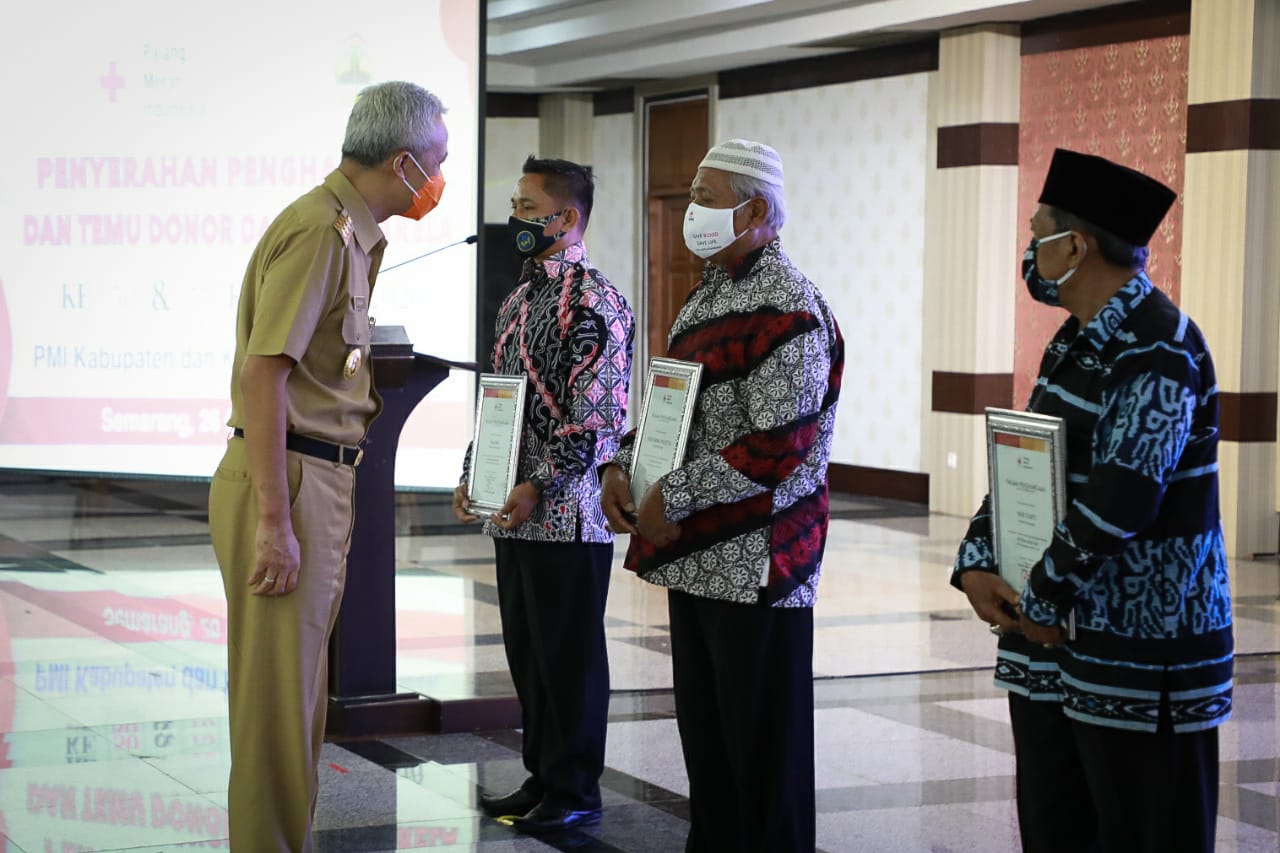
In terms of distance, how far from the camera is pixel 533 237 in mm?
Result: 3756

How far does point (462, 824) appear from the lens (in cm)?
381

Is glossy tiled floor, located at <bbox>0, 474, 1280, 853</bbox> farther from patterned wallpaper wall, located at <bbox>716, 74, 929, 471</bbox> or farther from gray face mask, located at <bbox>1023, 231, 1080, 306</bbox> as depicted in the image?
patterned wallpaper wall, located at <bbox>716, 74, 929, 471</bbox>

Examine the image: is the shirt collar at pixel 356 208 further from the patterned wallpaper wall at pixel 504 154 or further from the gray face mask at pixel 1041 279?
the patterned wallpaper wall at pixel 504 154

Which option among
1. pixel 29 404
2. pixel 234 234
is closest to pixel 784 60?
pixel 234 234

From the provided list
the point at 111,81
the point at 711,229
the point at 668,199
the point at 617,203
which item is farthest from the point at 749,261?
the point at 617,203

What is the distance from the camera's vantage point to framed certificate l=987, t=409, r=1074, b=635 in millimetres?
2412

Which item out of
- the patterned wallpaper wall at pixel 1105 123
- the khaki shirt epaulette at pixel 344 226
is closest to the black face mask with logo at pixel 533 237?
the khaki shirt epaulette at pixel 344 226

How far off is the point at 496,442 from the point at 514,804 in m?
0.86

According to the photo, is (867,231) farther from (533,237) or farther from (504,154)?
(533,237)

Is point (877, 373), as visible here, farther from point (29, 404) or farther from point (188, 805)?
point (188, 805)

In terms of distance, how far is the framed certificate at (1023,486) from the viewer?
241 centimetres

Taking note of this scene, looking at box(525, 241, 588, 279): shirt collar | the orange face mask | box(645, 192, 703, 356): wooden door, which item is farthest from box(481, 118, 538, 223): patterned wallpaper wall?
the orange face mask

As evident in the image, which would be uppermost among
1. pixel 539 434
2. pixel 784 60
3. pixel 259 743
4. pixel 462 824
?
pixel 784 60

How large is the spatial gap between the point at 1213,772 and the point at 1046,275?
79 cm
